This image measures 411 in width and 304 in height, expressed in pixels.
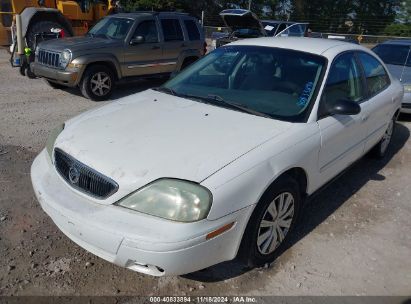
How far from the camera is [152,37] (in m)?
8.95

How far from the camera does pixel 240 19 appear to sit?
12.4 meters

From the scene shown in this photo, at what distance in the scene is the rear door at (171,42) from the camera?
9.21m

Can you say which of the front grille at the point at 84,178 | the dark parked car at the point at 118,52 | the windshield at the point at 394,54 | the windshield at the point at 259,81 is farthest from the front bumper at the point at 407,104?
the front grille at the point at 84,178

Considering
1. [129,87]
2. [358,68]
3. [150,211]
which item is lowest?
[129,87]

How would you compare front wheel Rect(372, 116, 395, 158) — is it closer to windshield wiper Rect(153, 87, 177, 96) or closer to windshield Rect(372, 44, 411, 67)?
windshield wiper Rect(153, 87, 177, 96)

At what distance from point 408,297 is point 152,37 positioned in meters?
7.50

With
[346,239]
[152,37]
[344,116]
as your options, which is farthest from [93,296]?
[152,37]

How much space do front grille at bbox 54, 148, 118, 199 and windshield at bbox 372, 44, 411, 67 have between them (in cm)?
789

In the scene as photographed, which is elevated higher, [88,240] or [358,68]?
[358,68]

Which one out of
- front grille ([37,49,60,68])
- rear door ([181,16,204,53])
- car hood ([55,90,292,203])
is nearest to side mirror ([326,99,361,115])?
car hood ([55,90,292,203])

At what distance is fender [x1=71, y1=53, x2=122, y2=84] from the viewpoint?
7757 mm

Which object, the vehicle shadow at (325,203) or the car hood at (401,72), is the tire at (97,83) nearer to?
the vehicle shadow at (325,203)

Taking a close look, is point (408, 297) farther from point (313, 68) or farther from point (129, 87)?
point (129, 87)

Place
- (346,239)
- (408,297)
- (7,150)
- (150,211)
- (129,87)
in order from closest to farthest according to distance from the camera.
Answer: (150,211) → (408,297) → (346,239) → (7,150) → (129,87)
